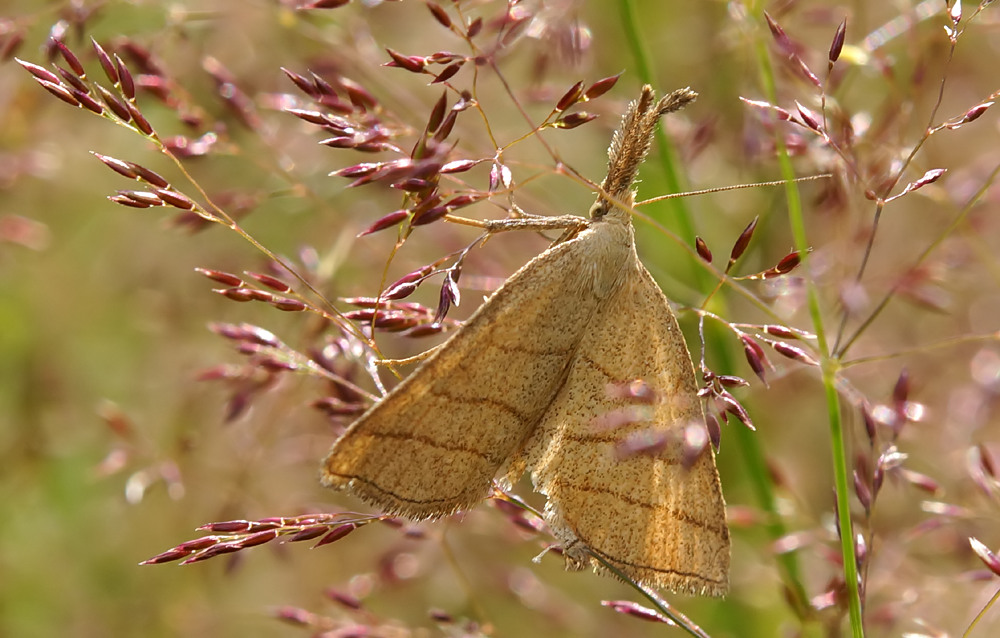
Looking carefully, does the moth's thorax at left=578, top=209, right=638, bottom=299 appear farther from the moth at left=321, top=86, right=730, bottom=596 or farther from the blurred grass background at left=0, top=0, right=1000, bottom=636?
the blurred grass background at left=0, top=0, right=1000, bottom=636

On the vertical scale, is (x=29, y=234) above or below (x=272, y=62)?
below

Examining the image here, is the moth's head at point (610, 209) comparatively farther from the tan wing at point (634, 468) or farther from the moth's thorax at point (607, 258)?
the tan wing at point (634, 468)

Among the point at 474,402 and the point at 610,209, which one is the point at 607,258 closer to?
the point at 610,209

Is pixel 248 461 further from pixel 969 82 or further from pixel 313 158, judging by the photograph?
pixel 969 82

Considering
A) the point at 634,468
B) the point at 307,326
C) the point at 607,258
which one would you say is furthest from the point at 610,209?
the point at 307,326


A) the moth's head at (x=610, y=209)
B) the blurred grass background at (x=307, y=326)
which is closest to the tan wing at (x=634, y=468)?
the moth's head at (x=610, y=209)

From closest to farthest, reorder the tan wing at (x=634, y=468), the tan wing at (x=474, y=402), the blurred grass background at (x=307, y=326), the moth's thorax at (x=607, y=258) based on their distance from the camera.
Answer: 1. the tan wing at (x=474, y=402)
2. the tan wing at (x=634, y=468)
3. the moth's thorax at (x=607, y=258)
4. the blurred grass background at (x=307, y=326)

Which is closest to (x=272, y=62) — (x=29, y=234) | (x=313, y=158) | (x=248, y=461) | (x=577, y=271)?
(x=313, y=158)
